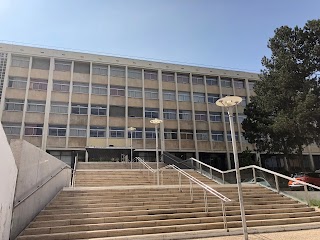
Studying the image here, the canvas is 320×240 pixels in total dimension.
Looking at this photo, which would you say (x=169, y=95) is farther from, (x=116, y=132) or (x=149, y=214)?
(x=149, y=214)

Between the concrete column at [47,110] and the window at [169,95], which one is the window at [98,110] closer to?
the concrete column at [47,110]

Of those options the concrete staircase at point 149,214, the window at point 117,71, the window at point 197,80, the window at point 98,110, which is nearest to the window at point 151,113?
the window at point 98,110

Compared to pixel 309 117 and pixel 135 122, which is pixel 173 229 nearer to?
pixel 309 117

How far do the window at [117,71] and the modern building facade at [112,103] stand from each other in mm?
87

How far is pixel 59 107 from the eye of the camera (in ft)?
97.1

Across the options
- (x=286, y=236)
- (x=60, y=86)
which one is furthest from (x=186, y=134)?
(x=286, y=236)

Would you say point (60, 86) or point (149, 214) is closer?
point (149, 214)

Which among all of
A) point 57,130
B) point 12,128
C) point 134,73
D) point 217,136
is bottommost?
point 217,136

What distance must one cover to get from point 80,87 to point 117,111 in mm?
5200

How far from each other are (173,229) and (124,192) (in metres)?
3.73

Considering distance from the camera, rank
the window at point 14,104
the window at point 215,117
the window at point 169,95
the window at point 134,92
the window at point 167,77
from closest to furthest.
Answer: the window at point 14,104 < the window at point 134,92 < the window at point 169,95 < the window at point 167,77 < the window at point 215,117

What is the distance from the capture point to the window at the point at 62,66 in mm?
30875

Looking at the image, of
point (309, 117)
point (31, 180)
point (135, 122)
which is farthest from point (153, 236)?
point (135, 122)

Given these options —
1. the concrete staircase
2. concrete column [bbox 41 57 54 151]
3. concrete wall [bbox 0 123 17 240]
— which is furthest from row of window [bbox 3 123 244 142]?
concrete wall [bbox 0 123 17 240]
